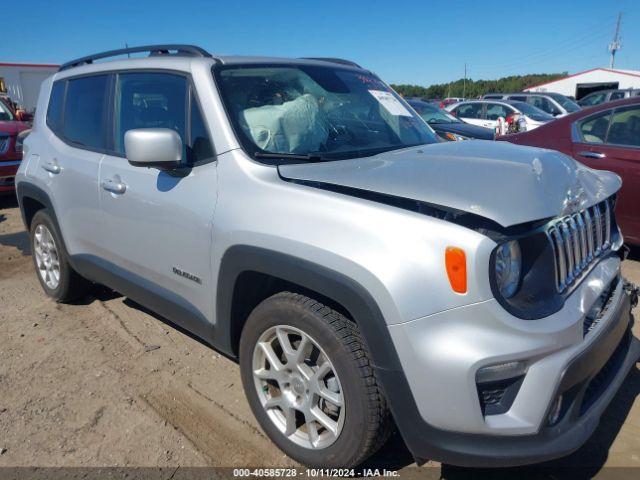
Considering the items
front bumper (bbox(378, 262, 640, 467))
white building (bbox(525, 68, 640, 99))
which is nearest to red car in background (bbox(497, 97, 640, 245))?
front bumper (bbox(378, 262, 640, 467))

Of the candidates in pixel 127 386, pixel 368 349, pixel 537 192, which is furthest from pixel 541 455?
pixel 127 386

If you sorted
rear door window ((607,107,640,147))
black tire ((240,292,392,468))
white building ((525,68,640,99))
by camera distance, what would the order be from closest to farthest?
black tire ((240,292,392,468)) → rear door window ((607,107,640,147)) → white building ((525,68,640,99))

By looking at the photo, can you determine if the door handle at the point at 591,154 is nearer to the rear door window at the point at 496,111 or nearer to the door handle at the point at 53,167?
the door handle at the point at 53,167

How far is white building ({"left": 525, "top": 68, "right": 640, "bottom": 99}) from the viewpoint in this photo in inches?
1414

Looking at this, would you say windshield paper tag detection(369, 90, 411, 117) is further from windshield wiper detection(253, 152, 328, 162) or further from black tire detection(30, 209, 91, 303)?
black tire detection(30, 209, 91, 303)

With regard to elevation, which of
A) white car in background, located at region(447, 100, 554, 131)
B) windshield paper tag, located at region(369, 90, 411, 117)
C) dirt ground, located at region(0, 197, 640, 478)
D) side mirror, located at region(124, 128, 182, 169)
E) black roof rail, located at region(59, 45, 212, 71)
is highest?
black roof rail, located at region(59, 45, 212, 71)

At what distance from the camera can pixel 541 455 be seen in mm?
1893

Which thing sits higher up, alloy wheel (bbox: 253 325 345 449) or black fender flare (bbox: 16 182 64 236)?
black fender flare (bbox: 16 182 64 236)

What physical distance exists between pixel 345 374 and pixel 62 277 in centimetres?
303

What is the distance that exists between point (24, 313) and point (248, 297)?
269 centimetres

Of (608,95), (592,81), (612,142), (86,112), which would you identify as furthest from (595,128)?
(592,81)

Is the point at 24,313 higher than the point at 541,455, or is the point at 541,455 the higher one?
the point at 541,455

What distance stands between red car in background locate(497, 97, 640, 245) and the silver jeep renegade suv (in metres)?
2.16

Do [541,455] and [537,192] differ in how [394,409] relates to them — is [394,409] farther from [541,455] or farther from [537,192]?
[537,192]
